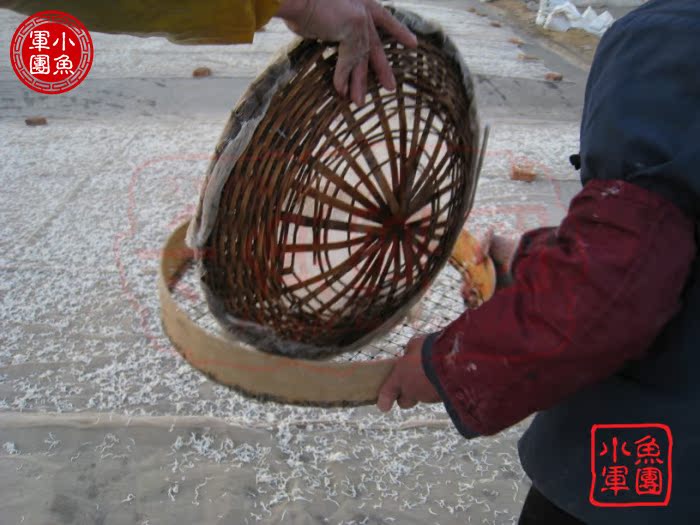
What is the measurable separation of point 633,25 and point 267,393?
53 cm

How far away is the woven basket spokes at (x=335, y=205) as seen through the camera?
2.11 feet

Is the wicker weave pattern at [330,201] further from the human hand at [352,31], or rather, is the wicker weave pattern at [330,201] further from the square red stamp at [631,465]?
the square red stamp at [631,465]

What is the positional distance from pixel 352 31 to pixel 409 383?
37 centimetres

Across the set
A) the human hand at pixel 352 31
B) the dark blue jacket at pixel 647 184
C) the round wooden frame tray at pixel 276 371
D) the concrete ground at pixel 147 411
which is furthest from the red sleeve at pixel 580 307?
the concrete ground at pixel 147 411

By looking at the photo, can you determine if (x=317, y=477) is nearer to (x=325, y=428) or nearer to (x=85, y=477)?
(x=325, y=428)

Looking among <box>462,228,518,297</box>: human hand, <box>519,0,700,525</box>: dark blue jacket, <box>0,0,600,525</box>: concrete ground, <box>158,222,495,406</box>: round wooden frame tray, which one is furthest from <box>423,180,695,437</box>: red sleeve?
<box>0,0,600,525</box>: concrete ground

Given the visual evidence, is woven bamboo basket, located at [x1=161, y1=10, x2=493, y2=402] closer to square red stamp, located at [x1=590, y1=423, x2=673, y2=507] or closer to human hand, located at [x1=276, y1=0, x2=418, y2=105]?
human hand, located at [x1=276, y1=0, x2=418, y2=105]

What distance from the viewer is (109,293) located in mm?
1490

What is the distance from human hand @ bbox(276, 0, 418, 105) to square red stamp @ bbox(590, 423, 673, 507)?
0.43 meters

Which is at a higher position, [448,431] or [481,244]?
[481,244]

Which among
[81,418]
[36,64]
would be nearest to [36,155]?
[36,64]

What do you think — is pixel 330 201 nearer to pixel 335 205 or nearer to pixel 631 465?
pixel 335 205

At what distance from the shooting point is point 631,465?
56 centimetres

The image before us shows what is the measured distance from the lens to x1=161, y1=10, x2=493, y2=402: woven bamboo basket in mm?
634
